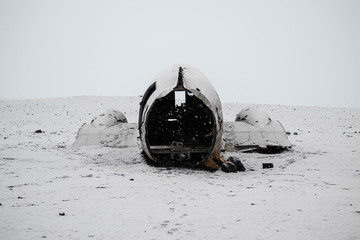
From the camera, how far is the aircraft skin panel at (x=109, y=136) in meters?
8.72

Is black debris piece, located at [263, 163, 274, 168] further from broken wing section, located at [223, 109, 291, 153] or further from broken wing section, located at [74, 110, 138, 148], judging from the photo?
broken wing section, located at [74, 110, 138, 148]

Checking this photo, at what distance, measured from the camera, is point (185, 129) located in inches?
325

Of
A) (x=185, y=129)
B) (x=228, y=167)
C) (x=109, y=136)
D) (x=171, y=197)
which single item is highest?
(x=185, y=129)

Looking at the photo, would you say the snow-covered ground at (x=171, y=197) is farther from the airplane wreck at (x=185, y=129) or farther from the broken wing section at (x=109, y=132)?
the broken wing section at (x=109, y=132)

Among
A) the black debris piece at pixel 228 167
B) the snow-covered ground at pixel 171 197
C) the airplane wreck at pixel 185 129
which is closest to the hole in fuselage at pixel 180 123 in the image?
the airplane wreck at pixel 185 129

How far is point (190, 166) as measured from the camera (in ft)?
20.7

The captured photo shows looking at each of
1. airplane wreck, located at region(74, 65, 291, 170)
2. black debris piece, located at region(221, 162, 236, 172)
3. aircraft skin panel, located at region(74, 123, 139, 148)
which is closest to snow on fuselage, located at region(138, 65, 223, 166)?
airplane wreck, located at region(74, 65, 291, 170)

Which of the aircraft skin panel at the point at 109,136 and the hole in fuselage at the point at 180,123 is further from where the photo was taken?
the aircraft skin panel at the point at 109,136

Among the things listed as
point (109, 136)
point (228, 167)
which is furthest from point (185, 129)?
point (228, 167)

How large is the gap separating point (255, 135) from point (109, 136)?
403cm

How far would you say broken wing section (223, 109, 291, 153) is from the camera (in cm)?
802

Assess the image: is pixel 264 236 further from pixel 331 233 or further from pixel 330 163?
pixel 330 163

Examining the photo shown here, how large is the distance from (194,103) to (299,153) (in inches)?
113

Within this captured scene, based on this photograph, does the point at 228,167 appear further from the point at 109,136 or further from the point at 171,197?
the point at 109,136
